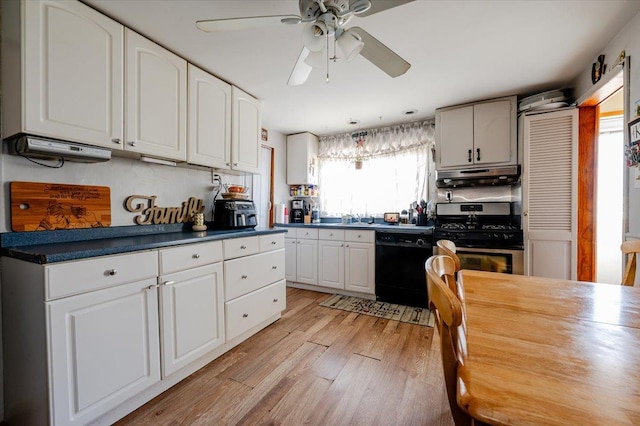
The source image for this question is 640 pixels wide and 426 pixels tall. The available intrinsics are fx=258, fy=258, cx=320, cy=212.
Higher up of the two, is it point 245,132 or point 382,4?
point 382,4

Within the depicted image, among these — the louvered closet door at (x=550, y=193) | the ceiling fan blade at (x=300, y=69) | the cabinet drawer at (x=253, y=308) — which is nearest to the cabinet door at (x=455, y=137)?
the louvered closet door at (x=550, y=193)

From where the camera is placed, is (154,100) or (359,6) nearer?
(359,6)

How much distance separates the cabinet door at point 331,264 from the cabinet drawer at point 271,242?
92 centimetres

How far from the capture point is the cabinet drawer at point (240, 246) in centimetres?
197

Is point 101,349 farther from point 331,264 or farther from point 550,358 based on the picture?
point 331,264

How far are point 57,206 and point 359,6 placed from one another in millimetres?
2015

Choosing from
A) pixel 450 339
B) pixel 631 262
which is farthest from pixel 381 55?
pixel 631 262

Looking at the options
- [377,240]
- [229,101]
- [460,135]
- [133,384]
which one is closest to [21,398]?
[133,384]

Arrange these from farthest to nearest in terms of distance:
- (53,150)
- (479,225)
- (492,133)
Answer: (479,225), (492,133), (53,150)

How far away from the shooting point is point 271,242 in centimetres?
240

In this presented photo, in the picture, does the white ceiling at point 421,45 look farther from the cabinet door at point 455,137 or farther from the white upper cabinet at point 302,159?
the white upper cabinet at point 302,159

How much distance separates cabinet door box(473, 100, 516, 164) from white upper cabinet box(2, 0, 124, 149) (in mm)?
3209

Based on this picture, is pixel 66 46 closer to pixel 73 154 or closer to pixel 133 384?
pixel 73 154

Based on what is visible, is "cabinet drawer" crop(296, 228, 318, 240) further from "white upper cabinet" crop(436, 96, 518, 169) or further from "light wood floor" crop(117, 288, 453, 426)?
"white upper cabinet" crop(436, 96, 518, 169)
